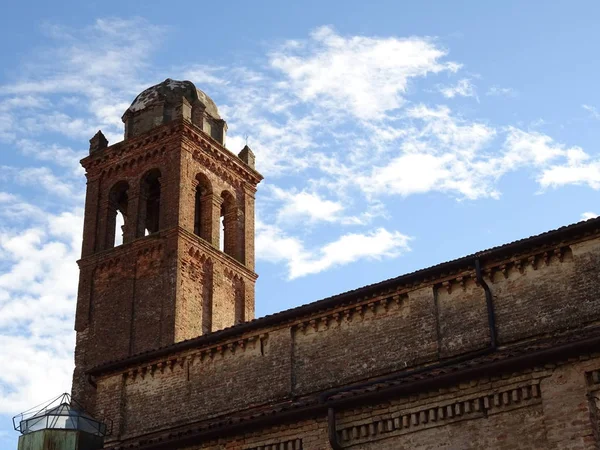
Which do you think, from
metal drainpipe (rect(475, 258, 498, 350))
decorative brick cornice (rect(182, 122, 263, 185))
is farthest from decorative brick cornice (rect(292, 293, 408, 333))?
decorative brick cornice (rect(182, 122, 263, 185))

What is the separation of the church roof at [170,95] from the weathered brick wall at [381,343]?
13.1 m

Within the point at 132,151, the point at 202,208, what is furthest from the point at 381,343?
the point at 132,151

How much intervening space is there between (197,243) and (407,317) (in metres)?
12.3

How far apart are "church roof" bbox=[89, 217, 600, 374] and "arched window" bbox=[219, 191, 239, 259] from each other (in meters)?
10.2

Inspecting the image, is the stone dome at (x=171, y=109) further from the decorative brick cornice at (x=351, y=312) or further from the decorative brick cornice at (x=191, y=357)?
the decorative brick cornice at (x=351, y=312)

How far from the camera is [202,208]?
3056 cm

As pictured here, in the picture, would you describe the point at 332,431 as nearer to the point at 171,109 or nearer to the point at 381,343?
the point at 381,343

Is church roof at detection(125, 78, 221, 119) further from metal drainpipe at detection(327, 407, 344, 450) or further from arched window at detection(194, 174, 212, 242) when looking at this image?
metal drainpipe at detection(327, 407, 344, 450)

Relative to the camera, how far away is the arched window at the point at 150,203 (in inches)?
1184

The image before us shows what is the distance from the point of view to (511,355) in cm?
1383

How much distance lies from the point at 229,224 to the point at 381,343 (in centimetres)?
1420

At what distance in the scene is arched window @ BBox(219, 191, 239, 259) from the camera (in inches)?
1214

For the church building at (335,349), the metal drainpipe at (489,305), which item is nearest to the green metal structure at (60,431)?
the church building at (335,349)

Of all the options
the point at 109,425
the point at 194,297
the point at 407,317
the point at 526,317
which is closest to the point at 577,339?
the point at 526,317
